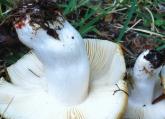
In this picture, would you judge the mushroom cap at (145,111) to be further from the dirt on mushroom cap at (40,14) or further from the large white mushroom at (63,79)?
the dirt on mushroom cap at (40,14)

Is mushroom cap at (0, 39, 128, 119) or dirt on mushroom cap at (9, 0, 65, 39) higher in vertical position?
dirt on mushroom cap at (9, 0, 65, 39)

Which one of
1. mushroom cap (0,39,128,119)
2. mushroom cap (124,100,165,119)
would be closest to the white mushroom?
mushroom cap (0,39,128,119)

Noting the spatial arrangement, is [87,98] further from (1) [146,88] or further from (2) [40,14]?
(2) [40,14]

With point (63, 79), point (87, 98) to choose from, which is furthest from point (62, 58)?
point (87, 98)

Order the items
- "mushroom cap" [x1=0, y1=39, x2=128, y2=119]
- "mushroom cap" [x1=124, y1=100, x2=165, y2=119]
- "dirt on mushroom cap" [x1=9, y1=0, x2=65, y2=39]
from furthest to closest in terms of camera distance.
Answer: "mushroom cap" [x1=124, y1=100, x2=165, y2=119] < "mushroom cap" [x1=0, y1=39, x2=128, y2=119] < "dirt on mushroom cap" [x1=9, y1=0, x2=65, y2=39]

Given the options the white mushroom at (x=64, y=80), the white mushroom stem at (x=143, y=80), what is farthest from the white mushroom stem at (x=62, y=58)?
the white mushroom stem at (x=143, y=80)

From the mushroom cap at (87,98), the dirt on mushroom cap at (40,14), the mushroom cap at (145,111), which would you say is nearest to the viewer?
the dirt on mushroom cap at (40,14)

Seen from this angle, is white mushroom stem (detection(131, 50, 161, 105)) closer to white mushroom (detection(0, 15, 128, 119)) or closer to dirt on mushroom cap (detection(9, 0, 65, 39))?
white mushroom (detection(0, 15, 128, 119))

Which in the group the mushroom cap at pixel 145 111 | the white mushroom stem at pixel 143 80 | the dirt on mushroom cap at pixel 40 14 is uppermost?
the dirt on mushroom cap at pixel 40 14
